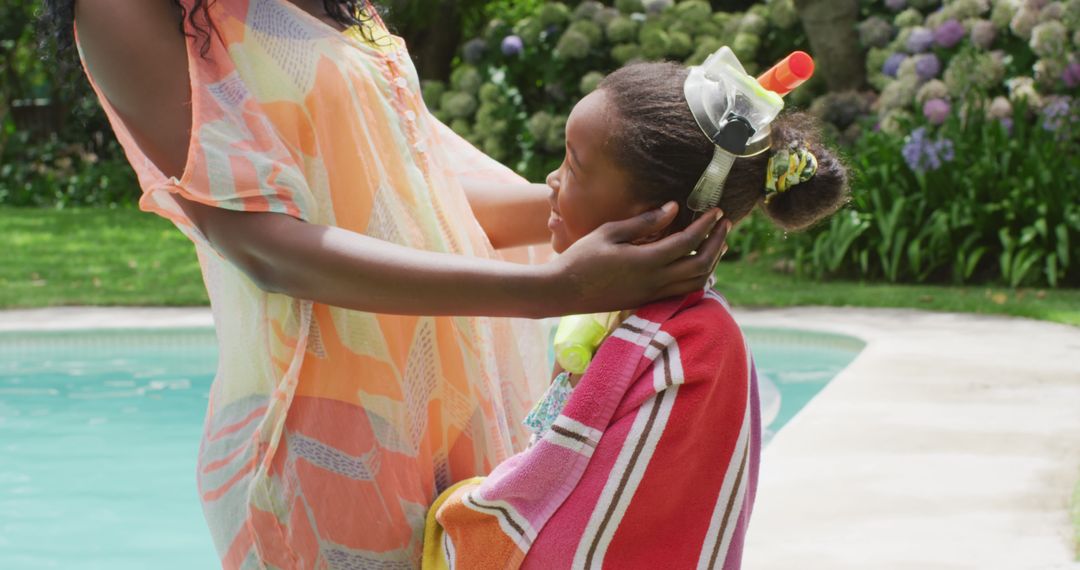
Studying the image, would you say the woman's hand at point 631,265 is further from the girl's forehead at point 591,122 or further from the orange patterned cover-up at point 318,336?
the orange patterned cover-up at point 318,336

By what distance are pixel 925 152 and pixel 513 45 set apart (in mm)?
4467

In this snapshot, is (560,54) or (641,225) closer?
(641,225)

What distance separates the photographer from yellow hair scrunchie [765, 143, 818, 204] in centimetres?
167

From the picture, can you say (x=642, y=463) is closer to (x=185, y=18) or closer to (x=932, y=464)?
(x=185, y=18)

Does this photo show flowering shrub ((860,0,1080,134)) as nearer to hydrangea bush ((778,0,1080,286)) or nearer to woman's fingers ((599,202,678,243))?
hydrangea bush ((778,0,1080,286))

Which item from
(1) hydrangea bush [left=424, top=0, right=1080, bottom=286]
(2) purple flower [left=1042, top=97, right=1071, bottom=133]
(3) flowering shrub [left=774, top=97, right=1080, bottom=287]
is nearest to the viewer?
(3) flowering shrub [left=774, top=97, right=1080, bottom=287]

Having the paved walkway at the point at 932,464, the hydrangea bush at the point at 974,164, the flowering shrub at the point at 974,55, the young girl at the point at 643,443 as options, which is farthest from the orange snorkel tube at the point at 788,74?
the flowering shrub at the point at 974,55

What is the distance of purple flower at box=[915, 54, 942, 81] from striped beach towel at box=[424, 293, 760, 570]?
8.54m

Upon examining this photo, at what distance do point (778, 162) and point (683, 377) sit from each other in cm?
35

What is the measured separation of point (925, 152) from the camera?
29.2ft

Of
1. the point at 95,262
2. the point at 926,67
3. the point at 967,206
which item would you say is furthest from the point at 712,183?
the point at 95,262

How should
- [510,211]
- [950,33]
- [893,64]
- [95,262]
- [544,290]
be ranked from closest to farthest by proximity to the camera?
[544,290] → [510,211] → [950,33] → [893,64] → [95,262]

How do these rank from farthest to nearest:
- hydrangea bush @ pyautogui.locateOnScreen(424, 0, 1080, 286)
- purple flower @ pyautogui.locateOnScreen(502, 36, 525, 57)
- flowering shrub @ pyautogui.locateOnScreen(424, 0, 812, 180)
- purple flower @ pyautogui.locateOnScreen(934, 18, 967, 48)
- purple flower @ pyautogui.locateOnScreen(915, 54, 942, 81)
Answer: purple flower @ pyautogui.locateOnScreen(502, 36, 525, 57)
flowering shrub @ pyautogui.locateOnScreen(424, 0, 812, 180)
purple flower @ pyautogui.locateOnScreen(934, 18, 967, 48)
purple flower @ pyautogui.locateOnScreen(915, 54, 942, 81)
hydrangea bush @ pyautogui.locateOnScreen(424, 0, 1080, 286)

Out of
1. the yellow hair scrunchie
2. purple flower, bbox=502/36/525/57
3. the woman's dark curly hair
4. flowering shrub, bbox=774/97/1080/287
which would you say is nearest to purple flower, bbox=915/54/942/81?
flowering shrub, bbox=774/97/1080/287
